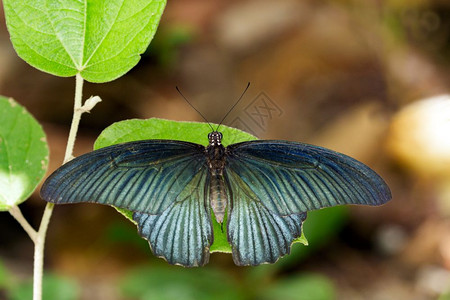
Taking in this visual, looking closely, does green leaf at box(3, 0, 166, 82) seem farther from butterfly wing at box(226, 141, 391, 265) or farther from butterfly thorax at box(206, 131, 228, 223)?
butterfly wing at box(226, 141, 391, 265)

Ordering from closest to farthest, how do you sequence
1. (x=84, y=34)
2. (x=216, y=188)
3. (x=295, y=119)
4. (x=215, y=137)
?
(x=84, y=34) < (x=215, y=137) < (x=216, y=188) < (x=295, y=119)

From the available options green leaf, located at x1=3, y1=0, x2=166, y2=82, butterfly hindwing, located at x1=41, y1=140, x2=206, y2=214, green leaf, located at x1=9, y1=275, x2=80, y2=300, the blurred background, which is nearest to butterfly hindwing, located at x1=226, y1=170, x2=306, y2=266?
butterfly hindwing, located at x1=41, y1=140, x2=206, y2=214

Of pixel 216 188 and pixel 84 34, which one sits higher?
pixel 84 34

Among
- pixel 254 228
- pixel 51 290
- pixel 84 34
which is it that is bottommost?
pixel 254 228

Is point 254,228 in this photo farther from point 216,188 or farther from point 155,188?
point 155,188

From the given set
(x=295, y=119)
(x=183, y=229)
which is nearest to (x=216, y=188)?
A: (x=183, y=229)

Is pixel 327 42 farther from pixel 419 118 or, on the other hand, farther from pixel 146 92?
pixel 146 92

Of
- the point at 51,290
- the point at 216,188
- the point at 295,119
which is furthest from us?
the point at 295,119

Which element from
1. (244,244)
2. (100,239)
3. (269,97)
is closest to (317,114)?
(269,97)

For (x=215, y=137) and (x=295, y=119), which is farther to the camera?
(x=295, y=119)
